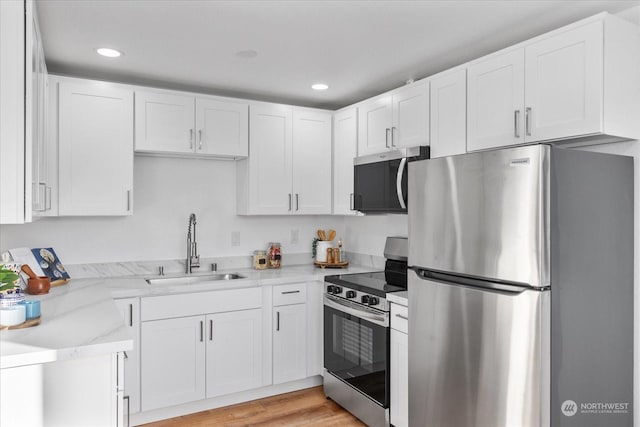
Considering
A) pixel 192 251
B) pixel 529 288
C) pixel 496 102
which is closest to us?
pixel 529 288

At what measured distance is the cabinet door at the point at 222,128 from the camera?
135 inches

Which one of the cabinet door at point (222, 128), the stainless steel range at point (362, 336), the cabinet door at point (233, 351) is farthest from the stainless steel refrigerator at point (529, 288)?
the cabinet door at point (222, 128)

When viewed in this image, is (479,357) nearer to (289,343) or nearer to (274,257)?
(289,343)

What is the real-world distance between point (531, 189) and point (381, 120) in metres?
1.62

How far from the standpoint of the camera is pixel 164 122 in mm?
3311

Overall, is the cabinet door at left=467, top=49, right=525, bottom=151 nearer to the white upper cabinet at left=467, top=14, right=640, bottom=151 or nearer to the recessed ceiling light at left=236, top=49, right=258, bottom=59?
the white upper cabinet at left=467, top=14, right=640, bottom=151

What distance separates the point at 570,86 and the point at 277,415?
2628 millimetres

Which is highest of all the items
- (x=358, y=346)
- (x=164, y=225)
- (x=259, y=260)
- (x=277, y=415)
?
(x=164, y=225)

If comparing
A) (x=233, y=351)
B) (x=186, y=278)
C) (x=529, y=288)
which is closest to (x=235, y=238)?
(x=186, y=278)

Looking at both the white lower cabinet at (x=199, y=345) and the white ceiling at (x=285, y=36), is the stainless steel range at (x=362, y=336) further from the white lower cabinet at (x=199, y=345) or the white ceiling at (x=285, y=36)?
the white ceiling at (x=285, y=36)

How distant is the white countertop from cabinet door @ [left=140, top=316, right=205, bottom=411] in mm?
235

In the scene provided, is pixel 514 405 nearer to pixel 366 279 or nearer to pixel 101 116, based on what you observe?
pixel 366 279

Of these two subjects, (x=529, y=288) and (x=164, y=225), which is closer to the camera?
(x=529, y=288)

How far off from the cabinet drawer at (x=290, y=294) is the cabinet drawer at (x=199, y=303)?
0.13 metres
